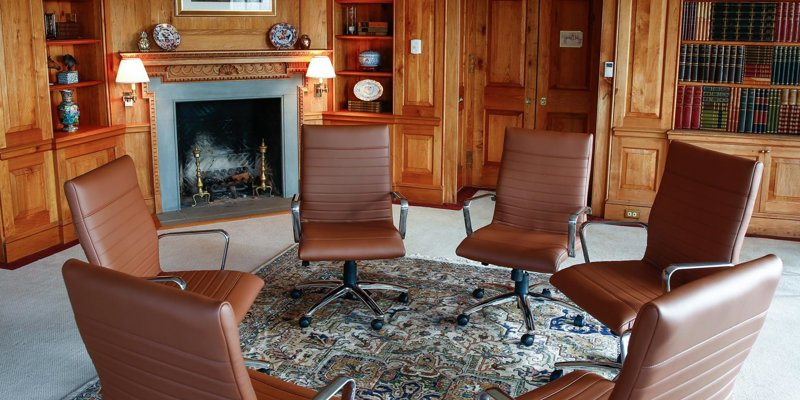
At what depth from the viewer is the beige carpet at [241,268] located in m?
3.90

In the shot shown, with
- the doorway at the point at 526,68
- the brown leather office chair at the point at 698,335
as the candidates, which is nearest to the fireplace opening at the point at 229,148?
the doorway at the point at 526,68

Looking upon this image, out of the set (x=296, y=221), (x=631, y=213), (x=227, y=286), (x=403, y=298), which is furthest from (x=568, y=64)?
(x=227, y=286)

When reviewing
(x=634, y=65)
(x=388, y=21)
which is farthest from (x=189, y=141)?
(x=634, y=65)

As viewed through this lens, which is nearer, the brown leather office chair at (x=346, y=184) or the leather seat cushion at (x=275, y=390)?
the leather seat cushion at (x=275, y=390)

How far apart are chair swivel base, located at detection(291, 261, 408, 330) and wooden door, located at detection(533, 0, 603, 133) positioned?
10.0ft

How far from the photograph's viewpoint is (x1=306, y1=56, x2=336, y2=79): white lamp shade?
23.2 ft

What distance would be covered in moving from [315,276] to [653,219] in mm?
2196

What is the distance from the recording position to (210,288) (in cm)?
381

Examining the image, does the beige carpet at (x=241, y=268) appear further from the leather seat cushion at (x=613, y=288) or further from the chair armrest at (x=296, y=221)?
the chair armrest at (x=296, y=221)

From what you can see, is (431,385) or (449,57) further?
(449,57)

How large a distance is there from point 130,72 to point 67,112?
0.54 metres

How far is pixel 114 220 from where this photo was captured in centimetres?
371

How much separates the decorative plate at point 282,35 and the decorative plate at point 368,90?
0.71m

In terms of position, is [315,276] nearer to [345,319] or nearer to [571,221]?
[345,319]
